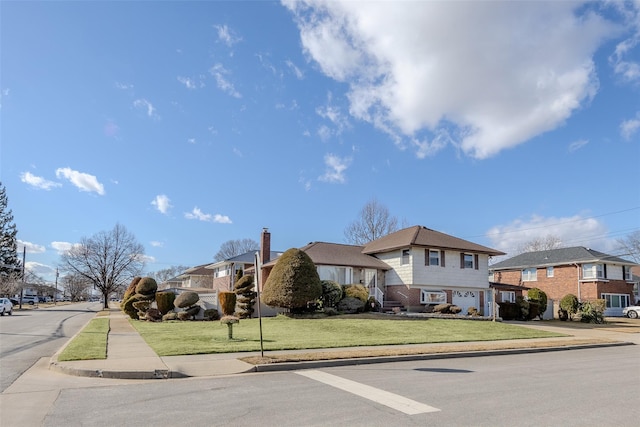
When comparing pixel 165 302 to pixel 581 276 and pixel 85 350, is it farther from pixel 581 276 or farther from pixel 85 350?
pixel 581 276

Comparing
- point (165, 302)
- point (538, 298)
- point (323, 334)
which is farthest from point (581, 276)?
point (165, 302)

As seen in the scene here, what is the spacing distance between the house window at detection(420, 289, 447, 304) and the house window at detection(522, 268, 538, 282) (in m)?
19.9

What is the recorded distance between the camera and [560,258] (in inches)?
1783

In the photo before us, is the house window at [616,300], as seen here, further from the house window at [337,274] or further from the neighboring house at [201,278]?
the neighboring house at [201,278]

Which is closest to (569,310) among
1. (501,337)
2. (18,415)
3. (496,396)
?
(501,337)

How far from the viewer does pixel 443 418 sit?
6547 millimetres

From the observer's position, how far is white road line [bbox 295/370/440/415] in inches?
279

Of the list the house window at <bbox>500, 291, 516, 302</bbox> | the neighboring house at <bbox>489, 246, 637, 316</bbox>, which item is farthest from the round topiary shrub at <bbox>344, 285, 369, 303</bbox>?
the neighboring house at <bbox>489, 246, 637, 316</bbox>

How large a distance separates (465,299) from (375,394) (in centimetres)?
2751

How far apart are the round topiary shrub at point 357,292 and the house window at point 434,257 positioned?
236 inches

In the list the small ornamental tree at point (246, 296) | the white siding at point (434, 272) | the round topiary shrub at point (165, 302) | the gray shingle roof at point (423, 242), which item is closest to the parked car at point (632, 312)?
the gray shingle roof at point (423, 242)

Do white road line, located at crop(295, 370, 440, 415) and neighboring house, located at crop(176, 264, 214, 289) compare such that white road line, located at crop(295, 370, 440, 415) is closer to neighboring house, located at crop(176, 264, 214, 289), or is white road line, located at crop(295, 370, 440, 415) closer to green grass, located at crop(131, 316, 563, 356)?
green grass, located at crop(131, 316, 563, 356)

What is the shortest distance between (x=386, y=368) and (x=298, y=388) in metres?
3.27

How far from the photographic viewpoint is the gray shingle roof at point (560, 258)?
140 feet
